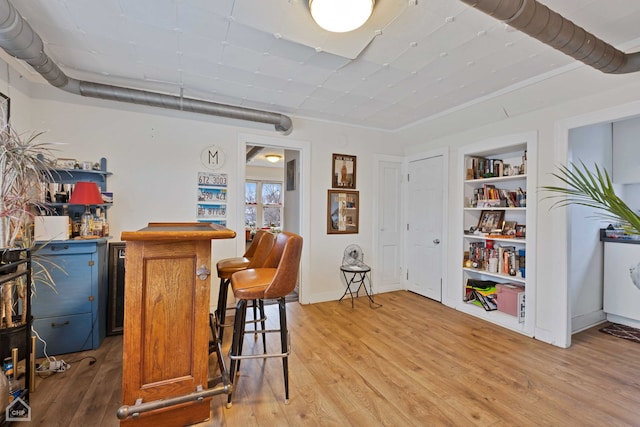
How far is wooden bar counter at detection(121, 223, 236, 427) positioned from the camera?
149 centimetres

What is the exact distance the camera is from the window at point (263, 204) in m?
8.44

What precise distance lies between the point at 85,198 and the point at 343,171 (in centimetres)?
304

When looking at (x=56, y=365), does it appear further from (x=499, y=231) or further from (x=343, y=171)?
(x=499, y=231)

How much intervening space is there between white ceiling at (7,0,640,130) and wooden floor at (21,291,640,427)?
2.55m

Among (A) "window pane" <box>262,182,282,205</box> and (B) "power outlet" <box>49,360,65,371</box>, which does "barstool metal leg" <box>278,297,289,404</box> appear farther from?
(A) "window pane" <box>262,182,282,205</box>

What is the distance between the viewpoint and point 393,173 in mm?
4637

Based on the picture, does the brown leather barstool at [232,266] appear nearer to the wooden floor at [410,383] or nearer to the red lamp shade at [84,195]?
the wooden floor at [410,383]

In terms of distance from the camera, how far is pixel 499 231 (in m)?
3.56

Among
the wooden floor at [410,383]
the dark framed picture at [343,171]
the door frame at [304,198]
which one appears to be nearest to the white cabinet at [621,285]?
the wooden floor at [410,383]

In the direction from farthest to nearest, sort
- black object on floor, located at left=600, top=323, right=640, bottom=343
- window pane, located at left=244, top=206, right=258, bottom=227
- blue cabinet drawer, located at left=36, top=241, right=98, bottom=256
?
1. window pane, located at left=244, top=206, right=258, bottom=227
2. black object on floor, located at left=600, top=323, right=640, bottom=343
3. blue cabinet drawer, located at left=36, top=241, right=98, bottom=256

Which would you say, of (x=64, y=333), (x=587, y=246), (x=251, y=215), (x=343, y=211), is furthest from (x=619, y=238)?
(x=251, y=215)

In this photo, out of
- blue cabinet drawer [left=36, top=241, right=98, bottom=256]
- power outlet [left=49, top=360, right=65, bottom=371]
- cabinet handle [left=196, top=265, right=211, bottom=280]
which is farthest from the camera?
blue cabinet drawer [left=36, top=241, right=98, bottom=256]

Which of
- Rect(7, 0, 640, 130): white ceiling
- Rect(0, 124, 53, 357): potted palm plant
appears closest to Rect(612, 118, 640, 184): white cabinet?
→ Rect(7, 0, 640, 130): white ceiling

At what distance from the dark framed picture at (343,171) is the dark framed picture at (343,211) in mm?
119
